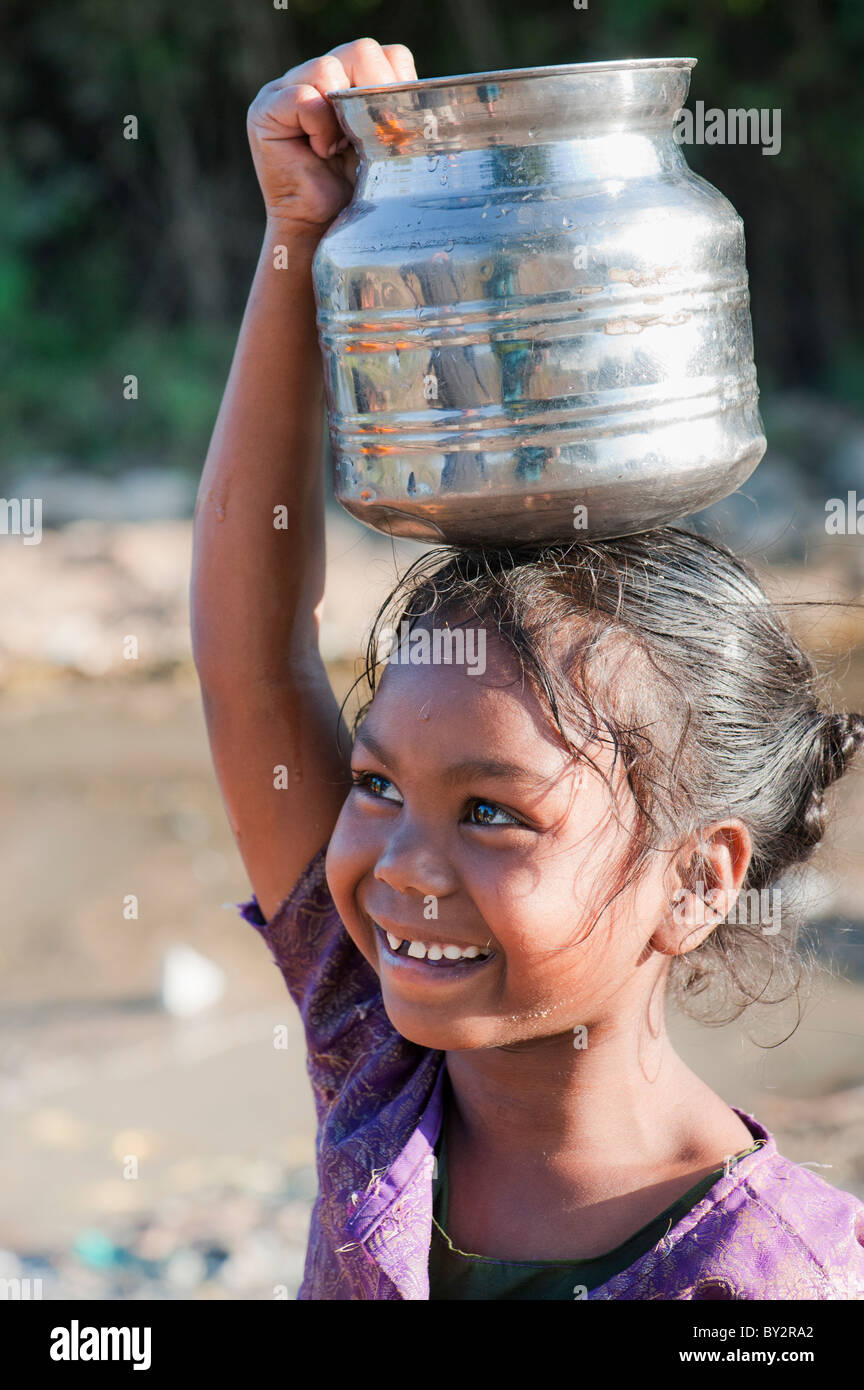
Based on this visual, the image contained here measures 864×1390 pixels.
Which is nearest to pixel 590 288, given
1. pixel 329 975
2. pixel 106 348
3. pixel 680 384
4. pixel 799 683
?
pixel 680 384

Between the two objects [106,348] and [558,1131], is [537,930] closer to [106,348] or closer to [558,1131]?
[558,1131]

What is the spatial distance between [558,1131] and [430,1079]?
0.18m

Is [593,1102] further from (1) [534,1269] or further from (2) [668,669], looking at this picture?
(2) [668,669]

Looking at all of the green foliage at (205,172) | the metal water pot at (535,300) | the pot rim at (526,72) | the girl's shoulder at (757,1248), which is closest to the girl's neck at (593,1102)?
the girl's shoulder at (757,1248)

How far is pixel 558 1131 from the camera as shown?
1.59 meters

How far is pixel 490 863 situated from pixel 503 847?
2cm

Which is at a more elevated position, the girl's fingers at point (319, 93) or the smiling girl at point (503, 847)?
the girl's fingers at point (319, 93)

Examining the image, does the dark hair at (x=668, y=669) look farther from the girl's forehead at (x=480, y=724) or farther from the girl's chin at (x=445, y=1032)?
the girl's chin at (x=445, y=1032)

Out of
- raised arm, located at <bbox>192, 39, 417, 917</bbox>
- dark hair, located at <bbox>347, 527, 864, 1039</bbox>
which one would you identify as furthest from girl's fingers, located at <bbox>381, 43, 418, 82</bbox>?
dark hair, located at <bbox>347, 527, 864, 1039</bbox>

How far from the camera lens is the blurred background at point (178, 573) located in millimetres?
3566

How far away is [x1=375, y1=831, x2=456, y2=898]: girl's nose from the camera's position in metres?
1.40

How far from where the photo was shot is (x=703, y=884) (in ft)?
5.17

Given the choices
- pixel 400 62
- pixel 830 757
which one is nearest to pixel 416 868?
pixel 830 757

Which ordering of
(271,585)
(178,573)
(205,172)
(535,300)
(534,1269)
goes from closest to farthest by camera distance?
(535,300), (534,1269), (271,585), (178,573), (205,172)
